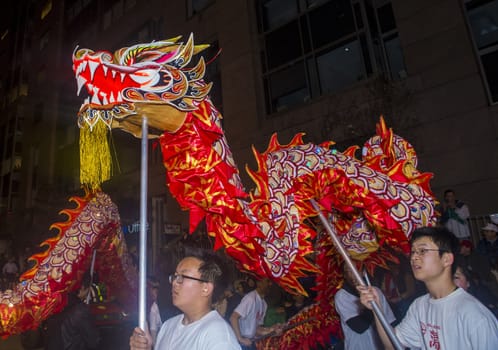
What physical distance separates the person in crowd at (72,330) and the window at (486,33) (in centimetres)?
753

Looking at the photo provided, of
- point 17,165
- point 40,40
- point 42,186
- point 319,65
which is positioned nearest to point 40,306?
point 319,65

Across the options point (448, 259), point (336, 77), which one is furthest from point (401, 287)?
point (336, 77)

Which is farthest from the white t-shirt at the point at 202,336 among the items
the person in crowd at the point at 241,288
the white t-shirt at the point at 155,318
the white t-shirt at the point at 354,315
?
the person in crowd at the point at 241,288

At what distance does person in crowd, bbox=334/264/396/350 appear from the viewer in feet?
8.84

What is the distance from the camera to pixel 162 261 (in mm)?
8086

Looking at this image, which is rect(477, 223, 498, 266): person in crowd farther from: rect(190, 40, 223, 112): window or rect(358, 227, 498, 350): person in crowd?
rect(190, 40, 223, 112): window

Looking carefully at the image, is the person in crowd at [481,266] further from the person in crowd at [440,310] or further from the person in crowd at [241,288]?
the person in crowd at [241,288]

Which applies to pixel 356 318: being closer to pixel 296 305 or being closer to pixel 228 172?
pixel 228 172

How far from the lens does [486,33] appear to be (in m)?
7.32

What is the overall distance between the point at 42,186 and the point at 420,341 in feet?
66.4

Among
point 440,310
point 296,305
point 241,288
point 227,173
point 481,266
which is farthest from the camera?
point 241,288

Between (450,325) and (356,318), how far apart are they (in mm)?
970

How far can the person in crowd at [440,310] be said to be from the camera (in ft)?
5.57

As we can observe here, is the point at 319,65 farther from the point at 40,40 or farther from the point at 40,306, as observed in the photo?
the point at 40,40
